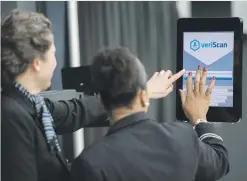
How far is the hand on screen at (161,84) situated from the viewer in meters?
1.38

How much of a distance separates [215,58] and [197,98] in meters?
0.22

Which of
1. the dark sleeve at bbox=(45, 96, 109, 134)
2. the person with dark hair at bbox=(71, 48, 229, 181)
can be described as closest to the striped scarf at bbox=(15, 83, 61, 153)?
the person with dark hair at bbox=(71, 48, 229, 181)

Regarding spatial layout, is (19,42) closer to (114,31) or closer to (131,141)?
(131,141)

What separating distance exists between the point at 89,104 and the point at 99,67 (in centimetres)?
44

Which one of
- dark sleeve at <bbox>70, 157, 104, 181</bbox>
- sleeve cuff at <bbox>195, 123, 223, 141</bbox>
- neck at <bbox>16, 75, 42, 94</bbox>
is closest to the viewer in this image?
dark sleeve at <bbox>70, 157, 104, 181</bbox>

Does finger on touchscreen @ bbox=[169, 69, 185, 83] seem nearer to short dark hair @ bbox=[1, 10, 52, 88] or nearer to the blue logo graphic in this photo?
the blue logo graphic

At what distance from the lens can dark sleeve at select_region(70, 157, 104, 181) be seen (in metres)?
1.03

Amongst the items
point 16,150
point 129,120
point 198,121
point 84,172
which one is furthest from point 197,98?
point 16,150

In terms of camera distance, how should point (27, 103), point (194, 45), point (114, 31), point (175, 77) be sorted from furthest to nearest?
point (114, 31), point (194, 45), point (175, 77), point (27, 103)

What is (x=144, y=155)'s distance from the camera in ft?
3.53

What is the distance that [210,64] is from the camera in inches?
58.4

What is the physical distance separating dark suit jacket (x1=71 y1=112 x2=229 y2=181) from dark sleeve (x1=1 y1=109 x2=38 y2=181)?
114 millimetres

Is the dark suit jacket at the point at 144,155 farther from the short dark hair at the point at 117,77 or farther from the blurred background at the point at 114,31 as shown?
the blurred background at the point at 114,31

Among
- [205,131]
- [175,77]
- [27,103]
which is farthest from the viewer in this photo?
[175,77]
